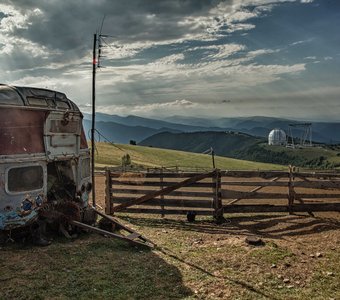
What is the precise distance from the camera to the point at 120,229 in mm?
12203

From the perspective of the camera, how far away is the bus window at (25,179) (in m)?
9.51

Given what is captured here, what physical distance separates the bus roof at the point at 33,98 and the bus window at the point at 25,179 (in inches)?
70.1

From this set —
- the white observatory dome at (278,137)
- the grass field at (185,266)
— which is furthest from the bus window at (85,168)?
the white observatory dome at (278,137)

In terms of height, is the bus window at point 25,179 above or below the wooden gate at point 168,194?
above

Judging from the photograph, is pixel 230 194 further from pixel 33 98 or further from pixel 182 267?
pixel 33 98

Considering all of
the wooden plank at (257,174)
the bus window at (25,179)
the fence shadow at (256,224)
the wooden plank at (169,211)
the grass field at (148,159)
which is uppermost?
the bus window at (25,179)

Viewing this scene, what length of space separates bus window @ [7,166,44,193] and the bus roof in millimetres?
1780

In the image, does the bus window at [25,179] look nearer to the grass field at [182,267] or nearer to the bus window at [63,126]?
the bus window at [63,126]

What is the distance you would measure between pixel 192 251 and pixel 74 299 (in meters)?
3.94

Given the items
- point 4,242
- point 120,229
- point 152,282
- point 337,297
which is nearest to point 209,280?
point 152,282

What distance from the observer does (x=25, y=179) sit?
9.79 meters

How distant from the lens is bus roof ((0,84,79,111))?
9578 millimetres

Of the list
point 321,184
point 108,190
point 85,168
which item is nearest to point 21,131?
point 85,168

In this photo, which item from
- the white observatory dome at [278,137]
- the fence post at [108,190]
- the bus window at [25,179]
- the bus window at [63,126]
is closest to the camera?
the bus window at [25,179]
